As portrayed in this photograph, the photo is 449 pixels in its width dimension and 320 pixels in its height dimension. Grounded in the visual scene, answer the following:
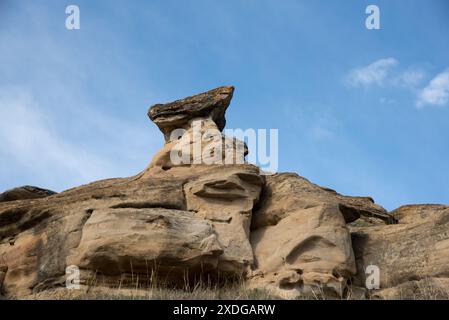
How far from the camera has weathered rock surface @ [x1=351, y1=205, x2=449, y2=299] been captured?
50.6 feet

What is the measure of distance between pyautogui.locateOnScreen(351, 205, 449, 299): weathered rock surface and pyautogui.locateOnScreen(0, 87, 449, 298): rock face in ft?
0.09

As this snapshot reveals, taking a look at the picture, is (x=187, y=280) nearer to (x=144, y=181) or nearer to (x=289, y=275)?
(x=289, y=275)

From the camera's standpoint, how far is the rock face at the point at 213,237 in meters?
15.2

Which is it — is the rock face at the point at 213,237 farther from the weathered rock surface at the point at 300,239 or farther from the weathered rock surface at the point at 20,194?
the weathered rock surface at the point at 20,194

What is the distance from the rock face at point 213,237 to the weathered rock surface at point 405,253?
0.03 metres

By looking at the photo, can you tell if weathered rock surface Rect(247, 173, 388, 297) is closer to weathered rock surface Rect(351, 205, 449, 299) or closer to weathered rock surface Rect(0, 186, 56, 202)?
weathered rock surface Rect(351, 205, 449, 299)

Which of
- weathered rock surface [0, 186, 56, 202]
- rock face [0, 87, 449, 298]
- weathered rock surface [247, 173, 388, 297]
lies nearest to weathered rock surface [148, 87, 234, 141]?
rock face [0, 87, 449, 298]

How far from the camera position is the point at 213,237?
15727 millimetres

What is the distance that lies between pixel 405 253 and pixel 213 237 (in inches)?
179

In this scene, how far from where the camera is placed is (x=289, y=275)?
15078 millimetres

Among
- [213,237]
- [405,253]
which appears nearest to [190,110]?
[213,237]

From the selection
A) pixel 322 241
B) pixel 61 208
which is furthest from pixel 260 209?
pixel 61 208

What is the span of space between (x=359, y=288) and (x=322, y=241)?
4.29 feet

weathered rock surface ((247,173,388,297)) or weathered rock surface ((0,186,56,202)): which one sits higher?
weathered rock surface ((0,186,56,202))
